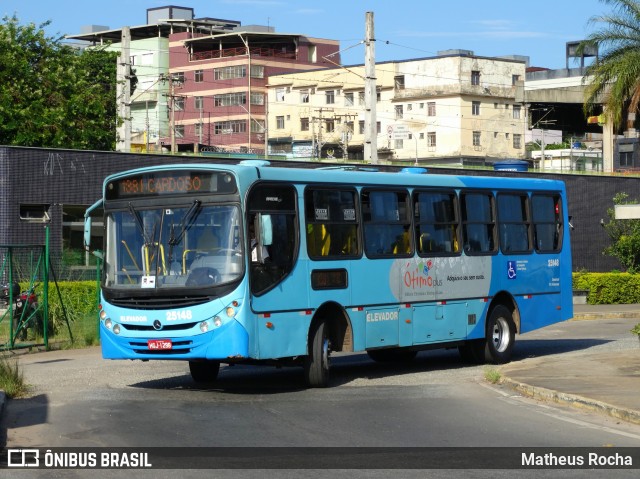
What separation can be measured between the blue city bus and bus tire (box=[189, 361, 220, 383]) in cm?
2

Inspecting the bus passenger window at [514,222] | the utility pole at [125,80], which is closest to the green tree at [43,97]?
the utility pole at [125,80]

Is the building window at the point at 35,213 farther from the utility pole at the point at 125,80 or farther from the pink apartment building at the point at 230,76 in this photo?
the pink apartment building at the point at 230,76

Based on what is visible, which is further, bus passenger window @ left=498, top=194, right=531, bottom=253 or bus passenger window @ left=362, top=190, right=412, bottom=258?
bus passenger window @ left=498, top=194, right=531, bottom=253

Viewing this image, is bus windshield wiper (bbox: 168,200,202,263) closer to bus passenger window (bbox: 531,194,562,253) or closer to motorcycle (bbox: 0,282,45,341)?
bus passenger window (bbox: 531,194,562,253)

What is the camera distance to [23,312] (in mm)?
23984

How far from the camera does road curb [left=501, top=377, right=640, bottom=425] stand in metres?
13.0

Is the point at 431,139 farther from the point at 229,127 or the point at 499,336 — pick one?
the point at 499,336

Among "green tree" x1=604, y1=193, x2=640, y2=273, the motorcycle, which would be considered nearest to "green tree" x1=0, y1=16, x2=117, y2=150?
"green tree" x1=604, y1=193, x2=640, y2=273

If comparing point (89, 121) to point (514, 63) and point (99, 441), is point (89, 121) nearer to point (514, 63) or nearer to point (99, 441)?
point (99, 441)

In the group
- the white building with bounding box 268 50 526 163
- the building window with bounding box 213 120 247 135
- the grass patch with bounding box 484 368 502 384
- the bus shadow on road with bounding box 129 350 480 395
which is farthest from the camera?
the building window with bounding box 213 120 247 135

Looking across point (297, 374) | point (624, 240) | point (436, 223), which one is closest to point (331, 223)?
point (436, 223)

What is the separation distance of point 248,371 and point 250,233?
4.70 m

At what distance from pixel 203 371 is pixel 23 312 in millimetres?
7837

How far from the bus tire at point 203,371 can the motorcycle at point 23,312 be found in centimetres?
726
